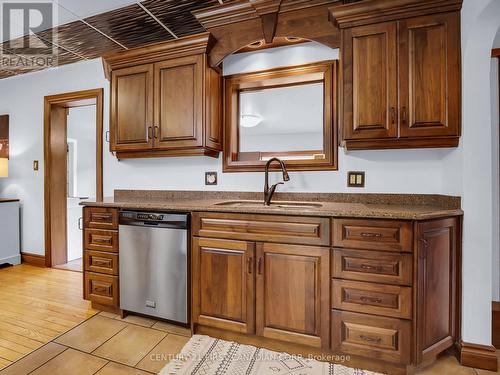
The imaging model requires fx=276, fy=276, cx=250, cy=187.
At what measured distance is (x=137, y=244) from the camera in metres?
2.00

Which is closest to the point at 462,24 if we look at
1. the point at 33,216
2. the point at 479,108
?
the point at 479,108

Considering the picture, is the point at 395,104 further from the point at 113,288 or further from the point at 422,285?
the point at 113,288

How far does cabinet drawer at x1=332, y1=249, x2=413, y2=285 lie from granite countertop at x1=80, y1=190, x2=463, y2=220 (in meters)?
0.21

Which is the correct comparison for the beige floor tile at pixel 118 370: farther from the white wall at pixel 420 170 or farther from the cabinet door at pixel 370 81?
the cabinet door at pixel 370 81

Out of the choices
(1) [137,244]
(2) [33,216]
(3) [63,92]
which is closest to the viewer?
(1) [137,244]

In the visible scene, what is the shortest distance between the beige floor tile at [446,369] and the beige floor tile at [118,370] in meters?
1.56

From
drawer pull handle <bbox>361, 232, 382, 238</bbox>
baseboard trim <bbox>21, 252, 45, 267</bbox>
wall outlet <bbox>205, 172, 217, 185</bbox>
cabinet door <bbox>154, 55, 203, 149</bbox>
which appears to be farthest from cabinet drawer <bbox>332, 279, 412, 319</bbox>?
baseboard trim <bbox>21, 252, 45, 267</bbox>

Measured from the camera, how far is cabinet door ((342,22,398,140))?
176 centimetres

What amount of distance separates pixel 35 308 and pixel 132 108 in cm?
185

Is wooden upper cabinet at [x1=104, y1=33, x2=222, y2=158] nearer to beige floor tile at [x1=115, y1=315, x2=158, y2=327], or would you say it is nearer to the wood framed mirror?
the wood framed mirror

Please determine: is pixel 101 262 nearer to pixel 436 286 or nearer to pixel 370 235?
pixel 370 235

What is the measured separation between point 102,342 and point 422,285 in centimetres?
197

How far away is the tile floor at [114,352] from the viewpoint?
1.54m

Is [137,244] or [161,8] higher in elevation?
[161,8]
